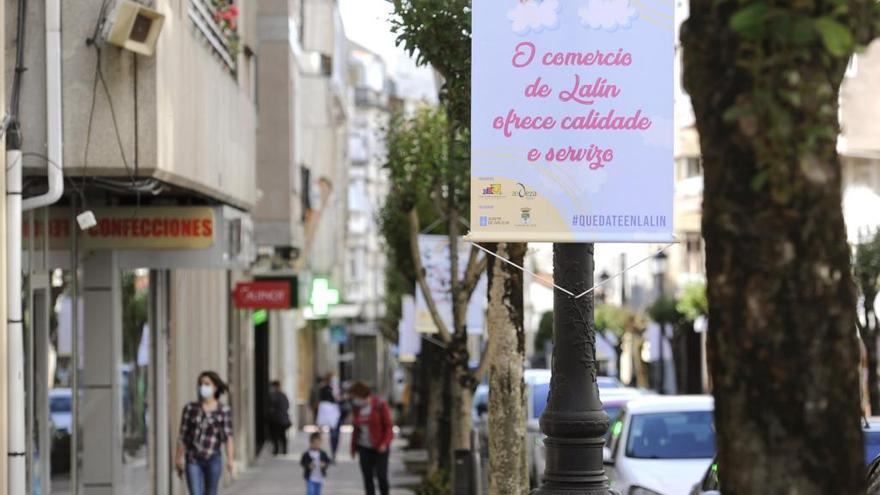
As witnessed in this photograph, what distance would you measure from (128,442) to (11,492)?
644 centimetres

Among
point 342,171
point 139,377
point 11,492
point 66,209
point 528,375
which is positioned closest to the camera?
point 11,492

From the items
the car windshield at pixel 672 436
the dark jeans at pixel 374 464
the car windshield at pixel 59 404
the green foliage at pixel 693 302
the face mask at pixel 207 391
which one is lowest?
the dark jeans at pixel 374 464

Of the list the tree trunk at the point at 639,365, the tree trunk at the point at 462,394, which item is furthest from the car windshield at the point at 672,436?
the tree trunk at the point at 639,365

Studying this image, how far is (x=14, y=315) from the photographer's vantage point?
12.0m

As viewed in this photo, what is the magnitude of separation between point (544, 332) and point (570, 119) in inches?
2379

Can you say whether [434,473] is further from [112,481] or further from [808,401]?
[808,401]

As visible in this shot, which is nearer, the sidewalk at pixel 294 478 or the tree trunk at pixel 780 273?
the tree trunk at pixel 780 273

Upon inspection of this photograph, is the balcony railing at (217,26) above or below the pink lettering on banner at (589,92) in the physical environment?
above

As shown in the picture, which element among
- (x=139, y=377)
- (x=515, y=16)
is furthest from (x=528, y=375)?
(x=515, y=16)

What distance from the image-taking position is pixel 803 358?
15.1ft

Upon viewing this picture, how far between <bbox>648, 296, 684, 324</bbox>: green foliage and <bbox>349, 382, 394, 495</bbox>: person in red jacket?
3146cm

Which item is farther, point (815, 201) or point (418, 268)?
point (418, 268)

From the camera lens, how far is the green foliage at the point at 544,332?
67438 millimetres

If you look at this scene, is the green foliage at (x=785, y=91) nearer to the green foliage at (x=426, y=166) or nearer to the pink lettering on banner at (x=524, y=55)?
the pink lettering on banner at (x=524, y=55)
